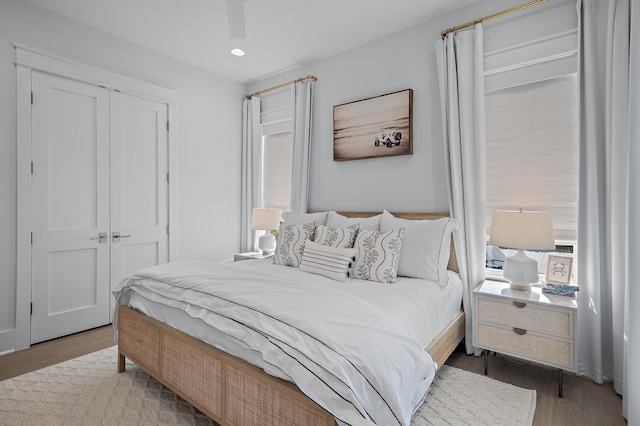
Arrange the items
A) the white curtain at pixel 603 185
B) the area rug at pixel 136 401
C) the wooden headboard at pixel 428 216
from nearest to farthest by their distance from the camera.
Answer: the area rug at pixel 136 401 → the white curtain at pixel 603 185 → the wooden headboard at pixel 428 216

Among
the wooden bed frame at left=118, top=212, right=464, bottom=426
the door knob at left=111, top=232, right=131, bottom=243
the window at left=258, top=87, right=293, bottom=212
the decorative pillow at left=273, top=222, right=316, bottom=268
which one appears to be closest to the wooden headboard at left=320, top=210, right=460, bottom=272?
the wooden bed frame at left=118, top=212, right=464, bottom=426

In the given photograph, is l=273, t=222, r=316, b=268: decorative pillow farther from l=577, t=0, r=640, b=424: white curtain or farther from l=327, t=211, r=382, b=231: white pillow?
l=577, t=0, r=640, b=424: white curtain

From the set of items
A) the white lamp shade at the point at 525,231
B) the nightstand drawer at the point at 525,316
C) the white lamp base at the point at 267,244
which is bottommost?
the nightstand drawer at the point at 525,316

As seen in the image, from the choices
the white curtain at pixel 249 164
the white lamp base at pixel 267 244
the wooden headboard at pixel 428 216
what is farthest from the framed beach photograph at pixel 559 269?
the white curtain at pixel 249 164

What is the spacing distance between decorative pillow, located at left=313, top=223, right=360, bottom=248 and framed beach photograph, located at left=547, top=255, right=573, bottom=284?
1422 millimetres

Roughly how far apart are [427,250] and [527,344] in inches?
33.8

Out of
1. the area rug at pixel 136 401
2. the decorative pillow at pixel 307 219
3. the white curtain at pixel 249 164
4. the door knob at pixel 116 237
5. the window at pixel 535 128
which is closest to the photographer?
the area rug at pixel 136 401

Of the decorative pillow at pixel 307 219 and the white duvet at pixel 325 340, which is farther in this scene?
the decorative pillow at pixel 307 219

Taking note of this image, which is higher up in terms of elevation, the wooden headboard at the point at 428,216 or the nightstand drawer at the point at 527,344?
the wooden headboard at the point at 428,216

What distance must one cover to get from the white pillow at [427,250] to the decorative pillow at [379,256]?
0.35ft

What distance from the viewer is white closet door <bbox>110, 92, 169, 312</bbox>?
3.28 metres

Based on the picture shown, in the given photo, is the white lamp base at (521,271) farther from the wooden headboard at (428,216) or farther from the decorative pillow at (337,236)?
the decorative pillow at (337,236)

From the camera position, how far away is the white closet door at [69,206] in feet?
9.23

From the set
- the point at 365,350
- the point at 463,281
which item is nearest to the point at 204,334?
the point at 365,350
